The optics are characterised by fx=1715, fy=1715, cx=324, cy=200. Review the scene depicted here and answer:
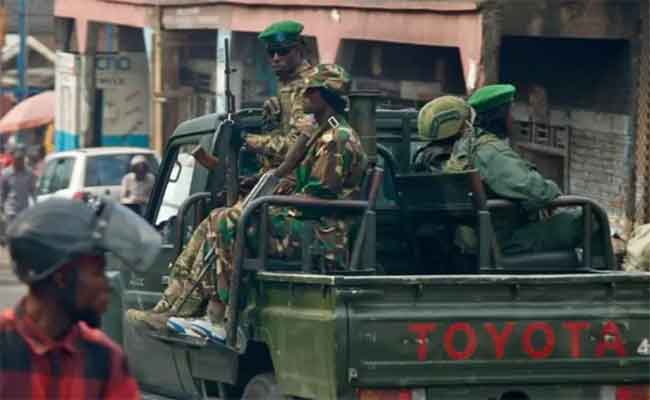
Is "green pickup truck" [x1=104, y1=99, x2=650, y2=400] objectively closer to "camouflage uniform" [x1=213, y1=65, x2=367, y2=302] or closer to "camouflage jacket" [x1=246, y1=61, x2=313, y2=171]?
"camouflage uniform" [x1=213, y1=65, x2=367, y2=302]

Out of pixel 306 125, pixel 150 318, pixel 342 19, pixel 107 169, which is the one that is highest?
pixel 342 19

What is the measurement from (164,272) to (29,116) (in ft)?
87.6

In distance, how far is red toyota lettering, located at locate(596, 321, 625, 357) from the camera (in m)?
→ 6.87

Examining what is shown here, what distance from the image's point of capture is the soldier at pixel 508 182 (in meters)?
7.39

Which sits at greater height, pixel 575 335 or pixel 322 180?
pixel 322 180

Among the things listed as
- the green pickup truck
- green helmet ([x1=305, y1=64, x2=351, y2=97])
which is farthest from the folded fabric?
green helmet ([x1=305, y1=64, x2=351, y2=97])

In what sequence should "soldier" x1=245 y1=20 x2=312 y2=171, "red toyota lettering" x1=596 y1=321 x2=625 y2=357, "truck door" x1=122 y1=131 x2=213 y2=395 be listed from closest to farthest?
1. "red toyota lettering" x1=596 y1=321 x2=625 y2=357
2. "soldier" x1=245 y1=20 x2=312 y2=171
3. "truck door" x1=122 y1=131 x2=213 y2=395

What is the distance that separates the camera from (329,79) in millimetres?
7426

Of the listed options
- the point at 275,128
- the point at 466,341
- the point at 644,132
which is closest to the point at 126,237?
the point at 466,341

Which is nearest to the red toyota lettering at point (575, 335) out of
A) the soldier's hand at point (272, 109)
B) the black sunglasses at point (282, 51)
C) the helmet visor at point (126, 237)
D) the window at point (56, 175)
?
the soldier's hand at point (272, 109)

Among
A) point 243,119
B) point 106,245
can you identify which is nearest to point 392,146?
point 243,119

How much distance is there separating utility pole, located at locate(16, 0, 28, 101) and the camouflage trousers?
2470cm

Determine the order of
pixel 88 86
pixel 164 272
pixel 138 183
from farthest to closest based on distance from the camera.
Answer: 1. pixel 88 86
2. pixel 138 183
3. pixel 164 272

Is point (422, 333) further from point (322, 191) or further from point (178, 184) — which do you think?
point (178, 184)
